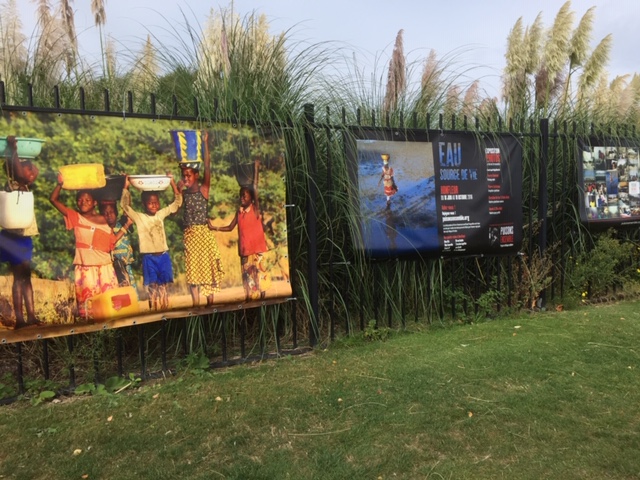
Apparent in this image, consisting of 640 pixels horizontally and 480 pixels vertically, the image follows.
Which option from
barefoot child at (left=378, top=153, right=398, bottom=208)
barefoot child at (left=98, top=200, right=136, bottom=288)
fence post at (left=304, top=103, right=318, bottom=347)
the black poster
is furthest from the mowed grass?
barefoot child at (left=378, top=153, right=398, bottom=208)

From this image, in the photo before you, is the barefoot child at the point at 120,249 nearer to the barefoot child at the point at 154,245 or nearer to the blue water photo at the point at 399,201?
the barefoot child at the point at 154,245

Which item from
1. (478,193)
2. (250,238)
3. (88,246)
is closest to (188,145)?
(250,238)

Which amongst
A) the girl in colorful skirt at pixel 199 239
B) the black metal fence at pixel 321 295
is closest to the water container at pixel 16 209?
the black metal fence at pixel 321 295

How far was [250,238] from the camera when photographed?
4.20m

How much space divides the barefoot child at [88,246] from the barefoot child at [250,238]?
1006 millimetres

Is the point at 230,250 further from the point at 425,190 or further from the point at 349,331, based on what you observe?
the point at 425,190

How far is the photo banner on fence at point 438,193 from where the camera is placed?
15.7 feet

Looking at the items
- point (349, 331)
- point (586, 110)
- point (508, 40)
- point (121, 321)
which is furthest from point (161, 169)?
point (508, 40)

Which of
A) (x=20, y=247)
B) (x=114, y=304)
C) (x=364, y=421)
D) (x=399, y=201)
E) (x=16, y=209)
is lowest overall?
(x=364, y=421)

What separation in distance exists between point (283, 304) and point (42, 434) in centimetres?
219

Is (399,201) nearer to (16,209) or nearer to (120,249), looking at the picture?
(120,249)

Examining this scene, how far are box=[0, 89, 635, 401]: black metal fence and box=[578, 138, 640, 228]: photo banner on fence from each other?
1.24ft

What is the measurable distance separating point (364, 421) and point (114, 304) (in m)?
1.99

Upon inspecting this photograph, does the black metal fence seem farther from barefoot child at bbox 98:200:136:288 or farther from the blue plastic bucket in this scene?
barefoot child at bbox 98:200:136:288
